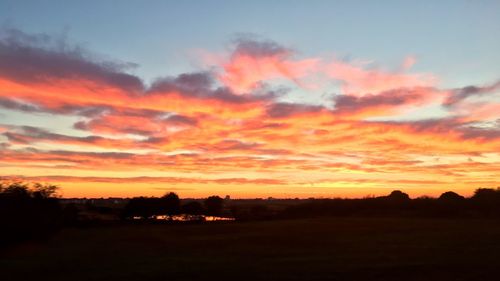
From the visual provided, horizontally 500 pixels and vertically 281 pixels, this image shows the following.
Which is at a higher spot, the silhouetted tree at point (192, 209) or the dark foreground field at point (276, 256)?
the silhouetted tree at point (192, 209)

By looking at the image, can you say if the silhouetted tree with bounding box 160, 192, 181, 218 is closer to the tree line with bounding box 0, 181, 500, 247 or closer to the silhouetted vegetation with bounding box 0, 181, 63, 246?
the tree line with bounding box 0, 181, 500, 247

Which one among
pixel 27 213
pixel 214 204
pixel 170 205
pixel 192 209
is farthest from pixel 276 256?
pixel 214 204

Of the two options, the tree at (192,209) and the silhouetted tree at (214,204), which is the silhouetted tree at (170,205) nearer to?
the tree at (192,209)

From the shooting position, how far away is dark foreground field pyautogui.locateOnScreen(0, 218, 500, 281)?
85.3 ft

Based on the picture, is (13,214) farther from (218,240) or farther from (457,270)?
(457,270)

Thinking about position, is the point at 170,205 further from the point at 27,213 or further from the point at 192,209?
the point at 27,213

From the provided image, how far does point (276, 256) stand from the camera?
3412cm

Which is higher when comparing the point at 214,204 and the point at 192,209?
the point at 214,204

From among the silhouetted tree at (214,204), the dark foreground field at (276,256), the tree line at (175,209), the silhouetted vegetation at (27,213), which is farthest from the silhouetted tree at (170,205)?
the silhouetted vegetation at (27,213)

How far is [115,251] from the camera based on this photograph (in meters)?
39.4

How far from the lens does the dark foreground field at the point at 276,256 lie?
26000mm

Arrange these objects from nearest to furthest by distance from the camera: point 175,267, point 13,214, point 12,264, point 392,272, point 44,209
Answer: point 392,272 → point 175,267 → point 12,264 → point 13,214 → point 44,209

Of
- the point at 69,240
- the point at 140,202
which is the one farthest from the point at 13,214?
the point at 140,202

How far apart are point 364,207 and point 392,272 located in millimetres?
62523
